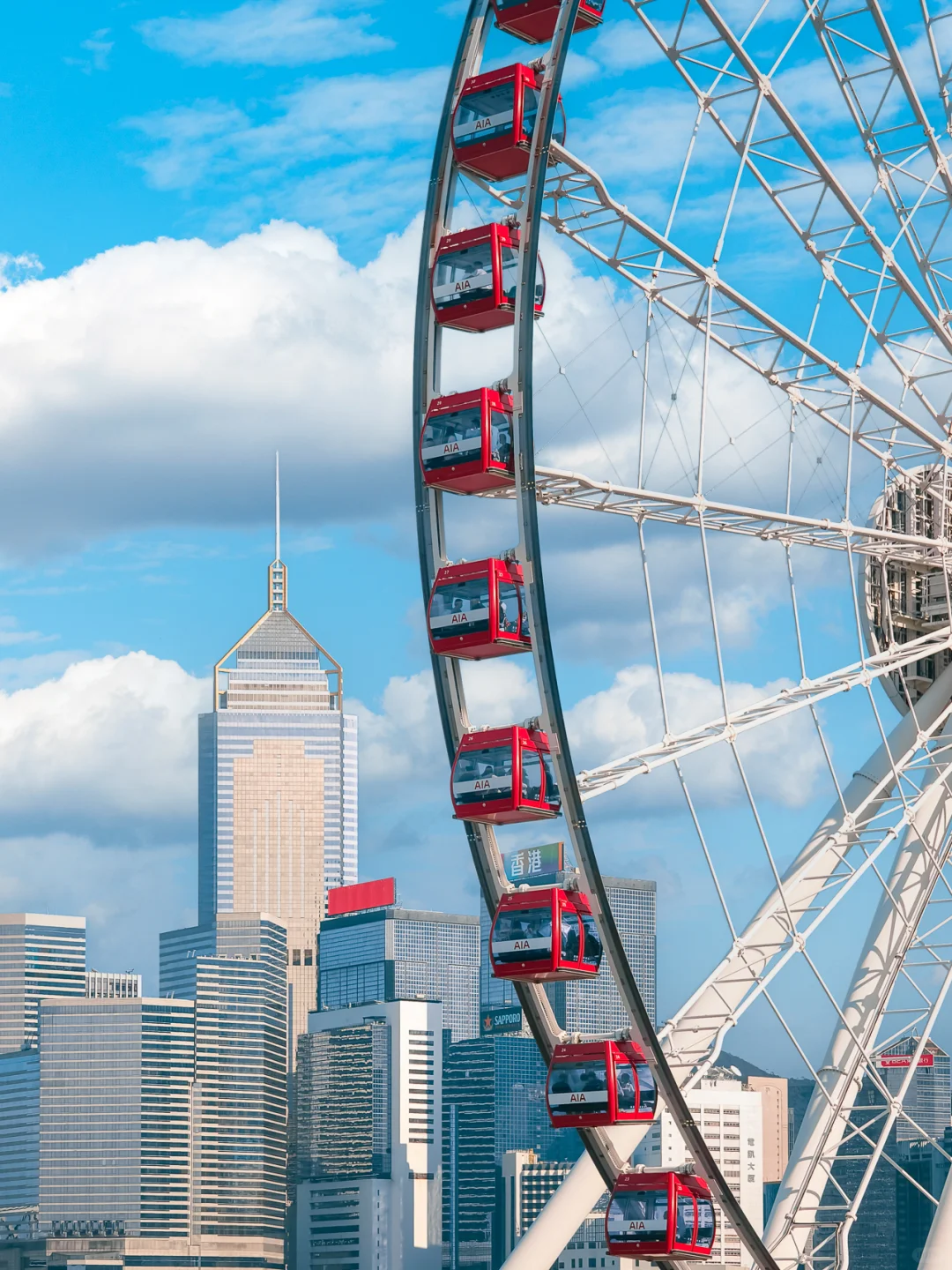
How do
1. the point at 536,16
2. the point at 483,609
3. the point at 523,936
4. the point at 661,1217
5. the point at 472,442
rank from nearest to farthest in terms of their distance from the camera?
the point at 661,1217, the point at 523,936, the point at 483,609, the point at 472,442, the point at 536,16

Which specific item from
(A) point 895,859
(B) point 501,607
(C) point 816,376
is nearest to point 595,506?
(B) point 501,607

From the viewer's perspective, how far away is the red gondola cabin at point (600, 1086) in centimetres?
3622

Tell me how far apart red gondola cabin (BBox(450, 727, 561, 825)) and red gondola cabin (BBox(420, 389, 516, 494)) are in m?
3.91

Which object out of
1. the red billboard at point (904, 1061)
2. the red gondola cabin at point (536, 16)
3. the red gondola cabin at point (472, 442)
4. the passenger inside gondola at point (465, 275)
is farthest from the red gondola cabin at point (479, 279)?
the red billboard at point (904, 1061)

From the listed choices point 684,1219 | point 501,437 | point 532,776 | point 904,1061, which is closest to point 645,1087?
point 684,1219

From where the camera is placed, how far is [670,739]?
3831 centimetres

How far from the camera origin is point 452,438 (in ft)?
124

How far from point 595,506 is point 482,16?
837 centimetres

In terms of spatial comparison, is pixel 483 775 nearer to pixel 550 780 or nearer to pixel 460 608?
pixel 550 780

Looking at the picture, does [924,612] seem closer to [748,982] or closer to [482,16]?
[748,982]

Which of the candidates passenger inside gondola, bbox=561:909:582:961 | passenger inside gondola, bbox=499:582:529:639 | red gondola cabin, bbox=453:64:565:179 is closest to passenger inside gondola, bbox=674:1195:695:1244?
passenger inside gondola, bbox=561:909:582:961

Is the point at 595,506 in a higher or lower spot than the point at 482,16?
lower

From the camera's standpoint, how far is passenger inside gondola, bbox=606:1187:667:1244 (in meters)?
36.5

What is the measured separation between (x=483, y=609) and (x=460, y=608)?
585mm
